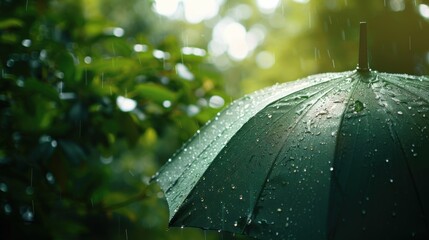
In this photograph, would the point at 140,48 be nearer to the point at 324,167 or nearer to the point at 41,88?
the point at 41,88

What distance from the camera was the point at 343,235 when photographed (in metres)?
1.49

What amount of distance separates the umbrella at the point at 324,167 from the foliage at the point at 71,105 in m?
0.68

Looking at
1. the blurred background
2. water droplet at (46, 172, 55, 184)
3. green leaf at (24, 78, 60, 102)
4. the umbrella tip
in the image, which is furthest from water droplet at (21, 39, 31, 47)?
the umbrella tip

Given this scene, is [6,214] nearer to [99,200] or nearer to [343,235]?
[99,200]

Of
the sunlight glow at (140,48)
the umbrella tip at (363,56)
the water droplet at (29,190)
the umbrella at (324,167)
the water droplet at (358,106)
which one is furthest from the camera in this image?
the sunlight glow at (140,48)

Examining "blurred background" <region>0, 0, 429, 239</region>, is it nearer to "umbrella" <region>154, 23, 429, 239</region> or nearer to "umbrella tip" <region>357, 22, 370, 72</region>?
"umbrella" <region>154, 23, 429, 239</region>

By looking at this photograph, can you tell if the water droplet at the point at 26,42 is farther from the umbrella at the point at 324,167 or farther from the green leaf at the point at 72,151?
the umbrella at the point at 324,167

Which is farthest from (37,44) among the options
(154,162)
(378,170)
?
(154,162)

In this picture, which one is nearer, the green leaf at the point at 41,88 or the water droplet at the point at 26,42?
the green leaf at the point at 41,88

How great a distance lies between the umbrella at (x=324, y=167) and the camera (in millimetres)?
1520

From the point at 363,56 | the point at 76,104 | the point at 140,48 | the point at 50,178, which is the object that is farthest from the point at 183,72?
the point at 363,56

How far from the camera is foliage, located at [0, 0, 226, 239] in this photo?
2408mm

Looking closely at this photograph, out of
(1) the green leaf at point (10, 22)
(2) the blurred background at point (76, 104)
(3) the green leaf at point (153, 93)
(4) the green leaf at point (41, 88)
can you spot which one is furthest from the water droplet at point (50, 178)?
(1) the green leaf at point (10, 22)

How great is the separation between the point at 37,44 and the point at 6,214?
2.64 ft
